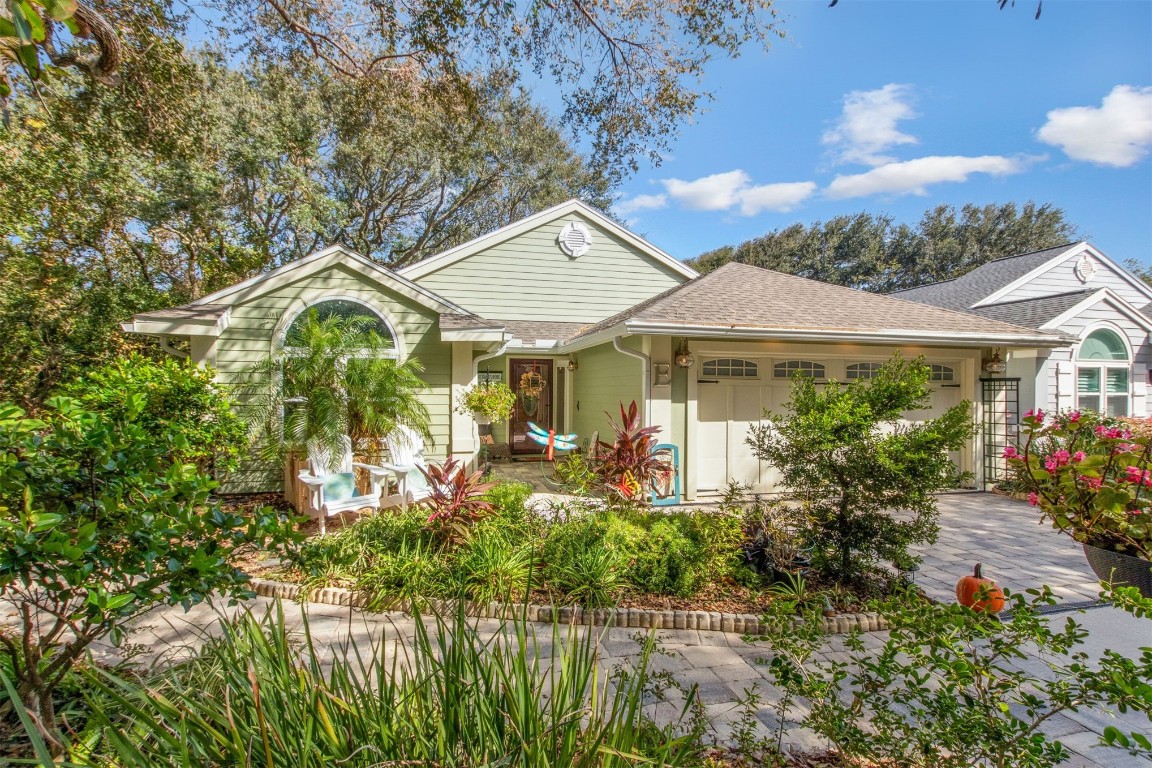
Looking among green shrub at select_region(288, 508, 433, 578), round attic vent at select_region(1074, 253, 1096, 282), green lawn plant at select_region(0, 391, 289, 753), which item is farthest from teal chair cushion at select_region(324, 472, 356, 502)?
round attic vent at select_region(1074, 253, 1096, 282)

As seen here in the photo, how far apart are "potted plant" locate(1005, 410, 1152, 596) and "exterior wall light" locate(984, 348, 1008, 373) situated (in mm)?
8774

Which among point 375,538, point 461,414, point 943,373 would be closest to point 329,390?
point 461,414

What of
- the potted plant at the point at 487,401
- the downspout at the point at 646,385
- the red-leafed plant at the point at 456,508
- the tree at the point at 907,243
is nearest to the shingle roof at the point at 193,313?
the potted plant at the point at 487,401

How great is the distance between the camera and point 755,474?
8516 millimetres

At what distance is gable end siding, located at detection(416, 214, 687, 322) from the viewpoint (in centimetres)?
1151

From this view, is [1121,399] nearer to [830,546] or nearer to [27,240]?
[830,546]

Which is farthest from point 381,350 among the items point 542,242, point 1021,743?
point 1021,743

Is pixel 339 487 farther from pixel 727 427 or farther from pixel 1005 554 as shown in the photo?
pixel 1005 554

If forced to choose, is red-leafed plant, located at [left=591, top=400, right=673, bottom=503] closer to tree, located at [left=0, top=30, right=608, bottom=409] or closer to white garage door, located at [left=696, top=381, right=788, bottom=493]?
white garage door, located at [left=696, top=381, right=788, bottom=493]

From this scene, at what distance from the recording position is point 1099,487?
1604 mm

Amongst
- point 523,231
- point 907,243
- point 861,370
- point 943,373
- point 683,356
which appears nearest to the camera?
point 683,356

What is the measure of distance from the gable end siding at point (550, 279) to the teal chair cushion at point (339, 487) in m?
5.89

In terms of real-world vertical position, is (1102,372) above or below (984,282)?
below

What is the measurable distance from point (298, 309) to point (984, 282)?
16849 mm
